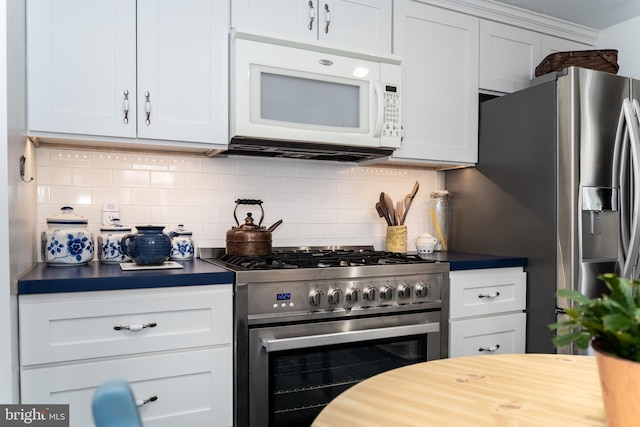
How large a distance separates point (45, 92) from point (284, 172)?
119 centimetres

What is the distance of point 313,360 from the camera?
1.94 meters

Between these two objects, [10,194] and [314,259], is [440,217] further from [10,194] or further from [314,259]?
[10,194]

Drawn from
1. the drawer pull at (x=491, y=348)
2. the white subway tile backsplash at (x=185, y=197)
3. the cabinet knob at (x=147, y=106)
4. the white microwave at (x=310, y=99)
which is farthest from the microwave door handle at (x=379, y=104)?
the drawer pull at (x=491, y=348)

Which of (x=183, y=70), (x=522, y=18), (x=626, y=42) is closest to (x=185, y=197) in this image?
(x=183, y=70)

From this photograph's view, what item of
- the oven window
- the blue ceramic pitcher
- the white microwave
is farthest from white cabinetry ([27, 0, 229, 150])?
the oven window

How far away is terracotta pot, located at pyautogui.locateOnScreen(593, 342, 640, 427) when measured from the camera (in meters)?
0.61

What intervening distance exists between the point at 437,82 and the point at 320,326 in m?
1.54

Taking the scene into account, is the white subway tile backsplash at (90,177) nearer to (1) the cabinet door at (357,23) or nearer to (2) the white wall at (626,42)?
(1) the cabinet door at (357,23)

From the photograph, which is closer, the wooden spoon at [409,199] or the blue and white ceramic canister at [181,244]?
the blue and white ceramic canister at [181,244]

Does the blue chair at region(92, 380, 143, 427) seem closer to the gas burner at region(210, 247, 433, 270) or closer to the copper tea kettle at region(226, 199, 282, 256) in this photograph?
the gas burner at region(210, 247, 433, 270)

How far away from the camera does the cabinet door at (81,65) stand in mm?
1837

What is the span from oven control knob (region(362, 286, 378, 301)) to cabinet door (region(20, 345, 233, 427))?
61cm

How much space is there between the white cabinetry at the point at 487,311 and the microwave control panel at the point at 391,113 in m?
0.77

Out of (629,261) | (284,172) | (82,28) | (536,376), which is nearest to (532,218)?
(629,261)
